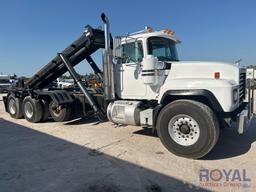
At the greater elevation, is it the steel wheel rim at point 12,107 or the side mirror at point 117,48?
the side mirror at point 117,48

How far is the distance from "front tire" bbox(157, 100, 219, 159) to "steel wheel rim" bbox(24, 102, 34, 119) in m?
5.54

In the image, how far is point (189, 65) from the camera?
17.8ft

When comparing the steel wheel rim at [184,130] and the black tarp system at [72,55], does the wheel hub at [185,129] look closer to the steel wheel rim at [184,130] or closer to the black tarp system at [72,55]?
the steel wheel rim at [184,130]

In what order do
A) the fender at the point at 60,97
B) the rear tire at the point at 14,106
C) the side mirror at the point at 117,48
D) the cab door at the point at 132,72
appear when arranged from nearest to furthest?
the side mirror at the point at 117,48, the cab door at the point at 132,72, the fender at the point at 60,97, the rear tire at the point at 14,106

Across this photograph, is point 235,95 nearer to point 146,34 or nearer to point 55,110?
point 146,34

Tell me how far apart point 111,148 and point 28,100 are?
4.88m

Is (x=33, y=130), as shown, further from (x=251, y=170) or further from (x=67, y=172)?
(x=251, y=170)

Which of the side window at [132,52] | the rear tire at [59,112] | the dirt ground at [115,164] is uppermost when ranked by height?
the side window at [132,52]

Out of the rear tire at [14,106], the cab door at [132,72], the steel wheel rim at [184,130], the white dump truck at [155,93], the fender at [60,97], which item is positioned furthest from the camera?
the rear tire at [14,106]

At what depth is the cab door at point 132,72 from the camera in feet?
20.2

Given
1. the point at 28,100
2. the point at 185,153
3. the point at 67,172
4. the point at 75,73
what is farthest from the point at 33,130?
the point at 185,153

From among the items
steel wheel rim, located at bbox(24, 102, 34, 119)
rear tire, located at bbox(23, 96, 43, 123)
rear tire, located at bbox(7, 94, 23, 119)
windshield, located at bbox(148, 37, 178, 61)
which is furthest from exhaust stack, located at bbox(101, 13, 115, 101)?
rear tire, located at bbox(7, 94, 23, 119)

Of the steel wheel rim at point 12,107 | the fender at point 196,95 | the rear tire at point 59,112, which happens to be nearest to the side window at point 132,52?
the fender at point 196,95

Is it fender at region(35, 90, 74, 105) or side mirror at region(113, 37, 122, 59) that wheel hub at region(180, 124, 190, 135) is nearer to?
side mirror at region(113, 37, 122, 59)
